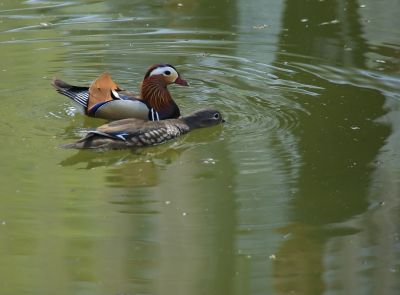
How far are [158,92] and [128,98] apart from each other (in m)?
0.27

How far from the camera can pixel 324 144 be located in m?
8.66

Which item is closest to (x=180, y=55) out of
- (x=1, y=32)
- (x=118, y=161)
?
(x=1, y=32)

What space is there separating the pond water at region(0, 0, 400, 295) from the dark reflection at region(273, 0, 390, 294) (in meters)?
0.02

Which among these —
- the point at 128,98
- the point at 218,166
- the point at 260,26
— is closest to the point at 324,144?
the point at 218,166

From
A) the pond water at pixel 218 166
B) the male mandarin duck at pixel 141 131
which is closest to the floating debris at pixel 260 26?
the pond water at pixel 218 166

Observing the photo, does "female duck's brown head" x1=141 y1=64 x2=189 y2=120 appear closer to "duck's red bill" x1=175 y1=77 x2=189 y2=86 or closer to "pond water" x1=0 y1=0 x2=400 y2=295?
"duck's red bill" x1=175 y1=77 x2=189 y2=86

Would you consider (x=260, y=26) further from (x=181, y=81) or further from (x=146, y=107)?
(x=146, y=107)

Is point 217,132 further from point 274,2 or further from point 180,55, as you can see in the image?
point 274,2

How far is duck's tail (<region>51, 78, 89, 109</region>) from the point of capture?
9.35 metres

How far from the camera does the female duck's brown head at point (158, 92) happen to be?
9.48m

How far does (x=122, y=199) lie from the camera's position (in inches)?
300

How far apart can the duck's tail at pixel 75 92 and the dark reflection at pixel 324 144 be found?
1.82m

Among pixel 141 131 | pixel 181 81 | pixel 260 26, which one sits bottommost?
pixel 260 26

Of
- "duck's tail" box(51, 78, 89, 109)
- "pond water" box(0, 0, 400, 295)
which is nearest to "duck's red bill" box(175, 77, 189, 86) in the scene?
"pond water" box(0, 0, 400, 295)
